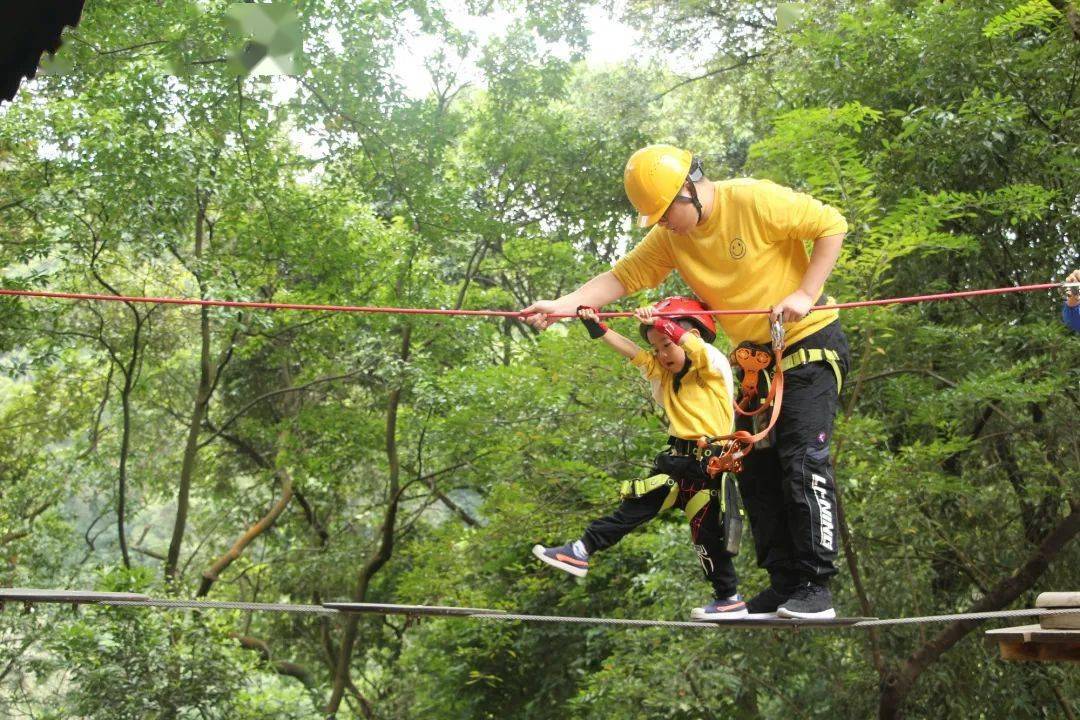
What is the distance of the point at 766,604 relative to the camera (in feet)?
12.4

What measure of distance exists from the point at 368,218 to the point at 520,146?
5.14 feet

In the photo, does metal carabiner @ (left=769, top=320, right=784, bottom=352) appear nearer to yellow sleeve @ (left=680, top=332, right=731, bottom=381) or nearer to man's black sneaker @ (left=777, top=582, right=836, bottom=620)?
yellow sleeve @ (left=680, top=332, right=731, bottom=381)

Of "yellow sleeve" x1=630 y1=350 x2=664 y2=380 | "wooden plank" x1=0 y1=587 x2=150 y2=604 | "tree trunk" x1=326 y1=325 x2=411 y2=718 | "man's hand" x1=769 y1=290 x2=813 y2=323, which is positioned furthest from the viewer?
"tree trunk" x1=326 y1=325 x2=411 y2=718

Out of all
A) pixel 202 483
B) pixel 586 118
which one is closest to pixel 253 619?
pixel 202 483

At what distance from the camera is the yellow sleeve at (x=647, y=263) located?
3684mm

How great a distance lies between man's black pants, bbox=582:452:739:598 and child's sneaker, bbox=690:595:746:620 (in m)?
0.04

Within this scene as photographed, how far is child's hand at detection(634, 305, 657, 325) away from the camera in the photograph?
352cm

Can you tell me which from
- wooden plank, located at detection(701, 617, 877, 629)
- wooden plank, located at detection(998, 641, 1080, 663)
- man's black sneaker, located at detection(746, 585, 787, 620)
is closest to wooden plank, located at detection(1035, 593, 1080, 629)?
wooden plank, located at detection(998, 641, 1080, 663)

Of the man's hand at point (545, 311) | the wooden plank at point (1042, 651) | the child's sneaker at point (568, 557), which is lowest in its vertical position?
the wooden plank at point (1042, 651)

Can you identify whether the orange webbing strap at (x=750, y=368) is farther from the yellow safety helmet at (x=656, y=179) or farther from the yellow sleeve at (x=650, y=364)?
the yellow safety helmet at (x=656, y=179)

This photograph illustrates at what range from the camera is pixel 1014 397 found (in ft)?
22.1

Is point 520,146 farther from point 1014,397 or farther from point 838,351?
point 838,351

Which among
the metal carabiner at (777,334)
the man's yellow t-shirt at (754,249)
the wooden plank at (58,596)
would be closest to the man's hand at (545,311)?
the man's yellow t-shirt at (754,249)

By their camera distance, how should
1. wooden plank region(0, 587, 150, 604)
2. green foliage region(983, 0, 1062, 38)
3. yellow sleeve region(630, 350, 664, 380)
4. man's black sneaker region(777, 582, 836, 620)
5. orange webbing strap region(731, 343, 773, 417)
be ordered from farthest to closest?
green foliage region(983, 0, 1062, 38) → yellow sleeve region(630, 350, 664, 380) → orange webbing strap region(731, 343, 773, 417) → man's black sneaker region(777, 582, 836, 620) → wooden plank region(0, 587, 150, 604)
